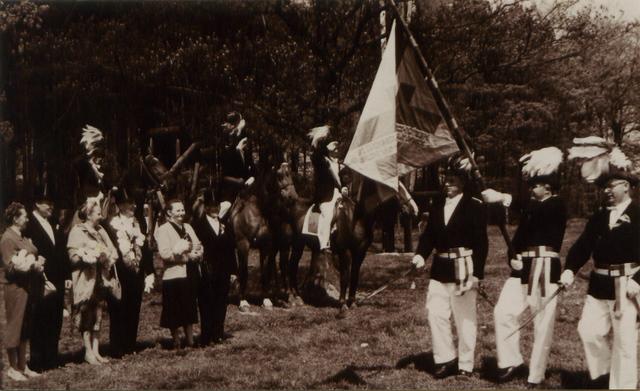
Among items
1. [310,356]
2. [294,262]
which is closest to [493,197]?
[310,356]

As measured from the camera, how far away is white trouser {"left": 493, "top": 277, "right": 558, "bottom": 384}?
7.55m

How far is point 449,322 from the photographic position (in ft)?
26.4

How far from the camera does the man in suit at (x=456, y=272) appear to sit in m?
8.00

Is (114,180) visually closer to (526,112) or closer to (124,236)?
(124,236)

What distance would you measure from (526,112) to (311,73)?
53.1ft

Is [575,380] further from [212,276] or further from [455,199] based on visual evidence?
[212,276]

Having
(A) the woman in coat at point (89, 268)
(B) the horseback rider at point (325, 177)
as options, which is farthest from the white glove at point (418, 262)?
(B) the horseback rider at point (325, 177)

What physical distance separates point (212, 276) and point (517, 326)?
12.6 feet

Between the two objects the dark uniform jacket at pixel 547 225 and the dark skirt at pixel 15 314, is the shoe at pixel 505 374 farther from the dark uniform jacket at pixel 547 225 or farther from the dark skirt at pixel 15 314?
the dark skirt at pixel 15 314

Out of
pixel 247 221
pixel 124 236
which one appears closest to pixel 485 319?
pixel 247 221

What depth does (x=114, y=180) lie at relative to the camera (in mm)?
11031

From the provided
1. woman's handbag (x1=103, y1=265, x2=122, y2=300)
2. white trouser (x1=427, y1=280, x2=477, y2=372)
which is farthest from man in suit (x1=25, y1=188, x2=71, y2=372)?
white trouser (x1=427, y1=280, x2=477, y2=372)

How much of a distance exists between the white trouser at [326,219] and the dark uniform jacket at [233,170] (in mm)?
1306

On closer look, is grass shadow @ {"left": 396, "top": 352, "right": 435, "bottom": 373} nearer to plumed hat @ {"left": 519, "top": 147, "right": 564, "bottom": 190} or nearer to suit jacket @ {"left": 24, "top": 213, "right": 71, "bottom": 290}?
plumed hat @ {"left": 519, "top": 147, "right": 564, "bottom": 190}
